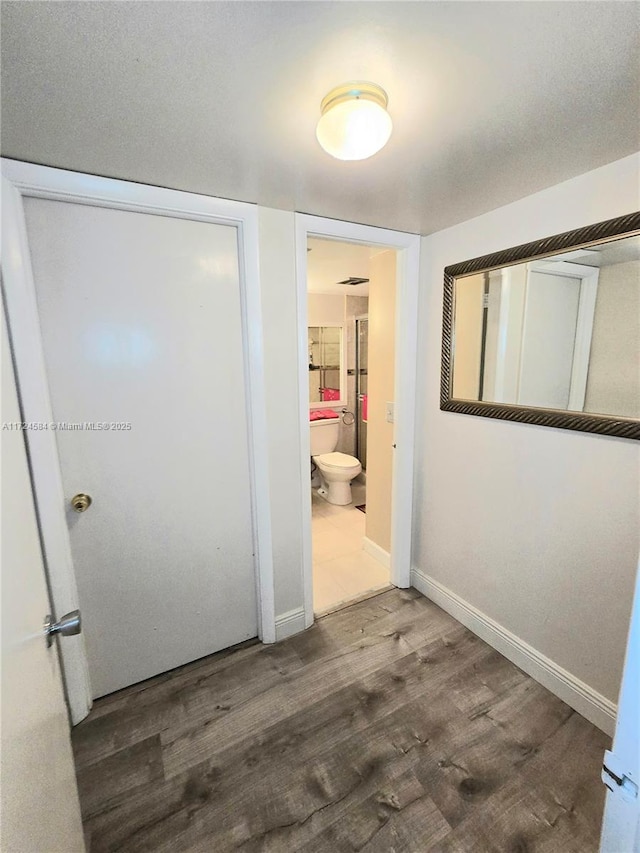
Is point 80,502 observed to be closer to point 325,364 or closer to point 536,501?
point 536,501

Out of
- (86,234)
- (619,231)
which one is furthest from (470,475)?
(86,234)

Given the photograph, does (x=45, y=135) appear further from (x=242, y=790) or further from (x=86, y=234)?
(x=242, y=790)

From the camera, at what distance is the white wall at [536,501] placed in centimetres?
135

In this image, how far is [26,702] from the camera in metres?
0.63

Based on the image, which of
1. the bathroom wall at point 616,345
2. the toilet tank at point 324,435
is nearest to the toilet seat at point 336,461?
the toilet tank at point 324,435

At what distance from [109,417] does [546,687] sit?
7.37 feet

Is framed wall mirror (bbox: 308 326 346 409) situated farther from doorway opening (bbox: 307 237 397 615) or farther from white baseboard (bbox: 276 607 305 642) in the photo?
white baseboard (bbox: 276 607 305 642)

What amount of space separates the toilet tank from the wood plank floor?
2283mm

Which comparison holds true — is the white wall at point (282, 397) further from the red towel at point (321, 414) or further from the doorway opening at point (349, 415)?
the red towel at point (321, 414)

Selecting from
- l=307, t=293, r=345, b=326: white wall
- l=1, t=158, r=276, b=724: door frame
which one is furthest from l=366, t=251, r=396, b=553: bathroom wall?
l=307, t=293, r=345, b=326: white wall

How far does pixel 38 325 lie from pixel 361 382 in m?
3.34

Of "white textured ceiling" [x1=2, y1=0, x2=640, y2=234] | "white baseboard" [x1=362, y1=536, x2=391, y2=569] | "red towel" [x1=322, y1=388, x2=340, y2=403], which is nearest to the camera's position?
"white textured ceiling" [x1=2, y1=0, x2=640, y2=234]

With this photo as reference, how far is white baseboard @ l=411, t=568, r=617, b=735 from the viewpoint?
145cm

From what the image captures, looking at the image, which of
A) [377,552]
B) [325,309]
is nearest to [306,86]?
[377,552]
